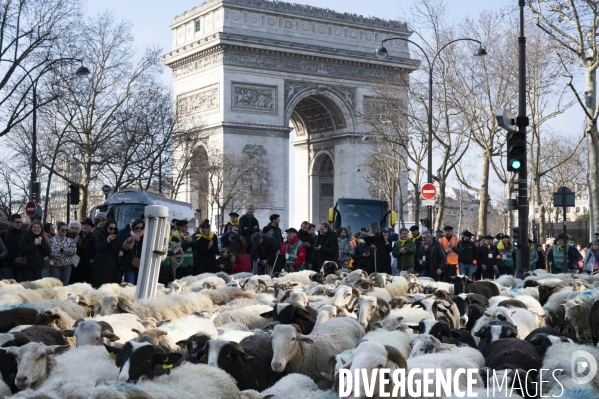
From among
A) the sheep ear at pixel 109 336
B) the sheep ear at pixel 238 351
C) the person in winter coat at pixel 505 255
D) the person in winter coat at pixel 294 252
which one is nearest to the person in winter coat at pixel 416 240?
the person in winter coat at pixel 505 255

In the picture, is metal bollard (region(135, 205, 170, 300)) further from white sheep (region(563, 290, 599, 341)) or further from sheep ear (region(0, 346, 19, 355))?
white sheep (region(563, 290, 599, 341))

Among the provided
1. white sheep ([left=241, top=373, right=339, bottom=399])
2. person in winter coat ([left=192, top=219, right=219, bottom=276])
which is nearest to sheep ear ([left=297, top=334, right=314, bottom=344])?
white sheep ([left=241, top=373, right=339, bottom=399])

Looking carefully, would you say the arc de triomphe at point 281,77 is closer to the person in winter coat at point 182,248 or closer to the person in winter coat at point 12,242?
the person in winter coat at point 182,248

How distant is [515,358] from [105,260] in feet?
27.9

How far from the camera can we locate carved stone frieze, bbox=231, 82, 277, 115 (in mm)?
53656

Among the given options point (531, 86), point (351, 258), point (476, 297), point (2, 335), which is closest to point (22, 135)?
point (531, 86)

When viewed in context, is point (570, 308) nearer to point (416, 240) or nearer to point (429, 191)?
point (416, 240)

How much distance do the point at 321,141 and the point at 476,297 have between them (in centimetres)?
4773

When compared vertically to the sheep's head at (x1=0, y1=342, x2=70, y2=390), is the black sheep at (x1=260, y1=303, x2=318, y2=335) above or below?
above

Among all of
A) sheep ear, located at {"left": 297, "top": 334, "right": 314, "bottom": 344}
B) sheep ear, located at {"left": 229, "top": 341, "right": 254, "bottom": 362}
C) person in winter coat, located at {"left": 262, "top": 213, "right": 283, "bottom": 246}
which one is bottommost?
sheep ear, located at {"left": 229, "top": 341, "right": 254, "bottom": 362}

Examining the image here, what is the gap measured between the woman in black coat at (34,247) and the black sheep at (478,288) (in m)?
6.46

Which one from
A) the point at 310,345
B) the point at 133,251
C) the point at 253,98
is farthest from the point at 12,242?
the point at 253,98

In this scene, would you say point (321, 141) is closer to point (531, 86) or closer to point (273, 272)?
Result: point (531, 86)

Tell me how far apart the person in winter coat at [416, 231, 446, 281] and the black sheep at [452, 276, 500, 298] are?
3594 mm
